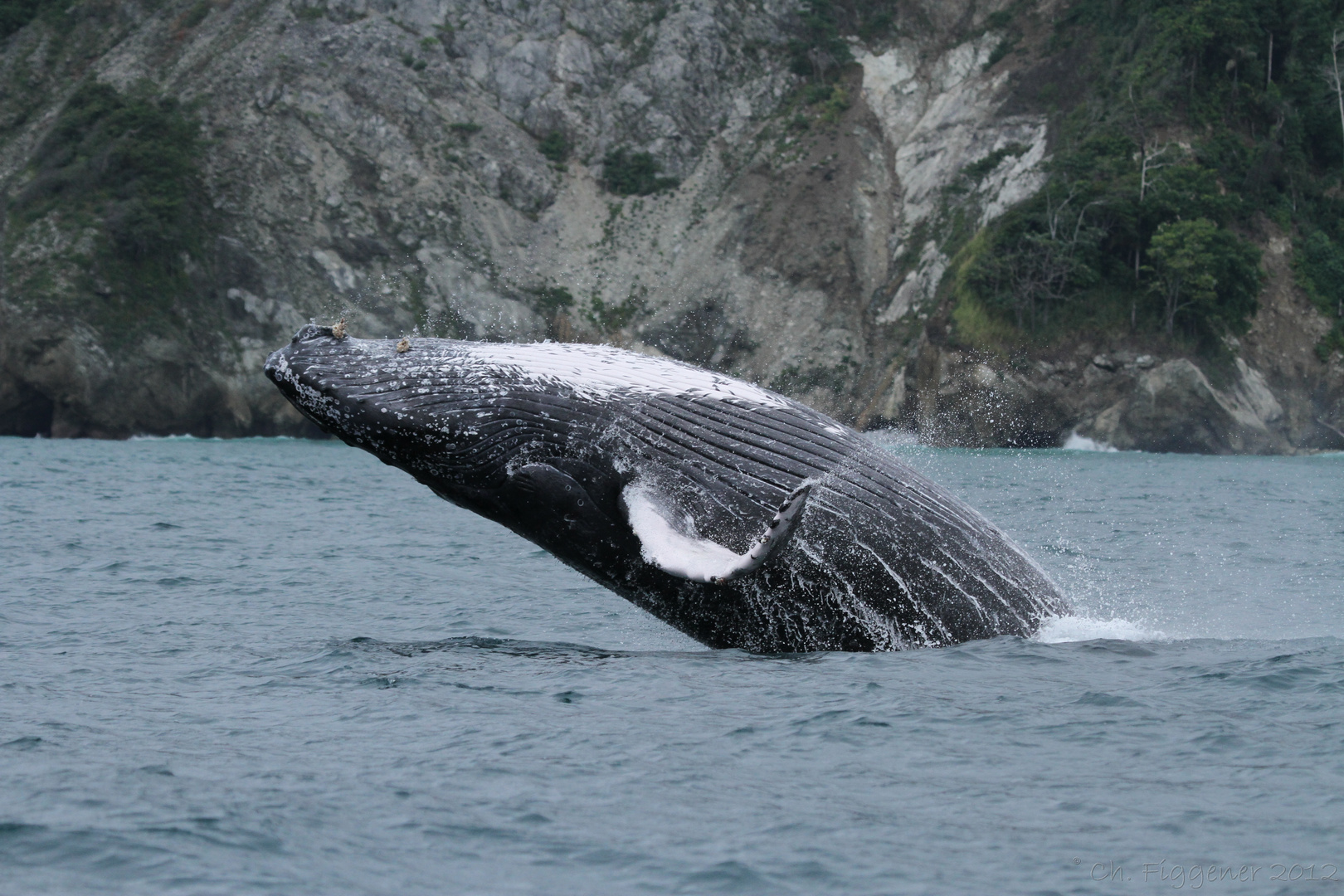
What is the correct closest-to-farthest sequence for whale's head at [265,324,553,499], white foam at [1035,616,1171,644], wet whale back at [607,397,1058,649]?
1. wet whale back at [607,397,1058,649]
2. whale's head at [265,324,553,499]
3. white foam at [1035,616,1171,644]

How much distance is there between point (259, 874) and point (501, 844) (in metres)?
1.03

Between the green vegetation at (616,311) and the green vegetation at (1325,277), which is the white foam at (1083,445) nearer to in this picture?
the green vegetation at (1325,277)

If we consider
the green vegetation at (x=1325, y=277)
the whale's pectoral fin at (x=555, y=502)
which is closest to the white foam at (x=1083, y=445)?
the green vegetation at (x=1325, y=277)

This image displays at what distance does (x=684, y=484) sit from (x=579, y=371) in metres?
1.16

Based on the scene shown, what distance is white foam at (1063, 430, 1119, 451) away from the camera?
57406 millimetres

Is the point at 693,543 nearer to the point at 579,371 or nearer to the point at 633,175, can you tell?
the point at 579,371

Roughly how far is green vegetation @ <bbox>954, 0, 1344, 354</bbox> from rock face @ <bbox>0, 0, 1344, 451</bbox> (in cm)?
262

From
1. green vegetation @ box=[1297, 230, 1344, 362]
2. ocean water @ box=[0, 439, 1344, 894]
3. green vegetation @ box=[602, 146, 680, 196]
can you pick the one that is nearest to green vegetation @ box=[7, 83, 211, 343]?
green vegetation @ box=[602, 146, 680, 196]

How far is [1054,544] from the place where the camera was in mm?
18969

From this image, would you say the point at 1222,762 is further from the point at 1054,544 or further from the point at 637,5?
the point at 637,5

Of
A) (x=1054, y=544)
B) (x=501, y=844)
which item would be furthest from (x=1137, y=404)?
(x=501, y=844)

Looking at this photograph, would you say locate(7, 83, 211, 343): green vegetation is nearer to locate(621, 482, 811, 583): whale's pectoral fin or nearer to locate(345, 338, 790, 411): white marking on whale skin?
locate(345, 338, 790, 411): white marking on whale skin

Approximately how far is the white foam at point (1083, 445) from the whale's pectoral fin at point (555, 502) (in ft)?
173

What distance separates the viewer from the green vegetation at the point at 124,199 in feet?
215
